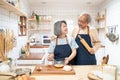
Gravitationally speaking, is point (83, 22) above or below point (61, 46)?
above

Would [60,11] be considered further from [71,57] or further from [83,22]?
[71,57]

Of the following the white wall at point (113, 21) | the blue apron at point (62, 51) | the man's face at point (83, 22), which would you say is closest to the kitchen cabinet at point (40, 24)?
the white wall at point (113, 21)

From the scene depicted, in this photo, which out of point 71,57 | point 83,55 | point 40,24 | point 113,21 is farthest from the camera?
point 40,24

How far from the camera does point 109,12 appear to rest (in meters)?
4.56

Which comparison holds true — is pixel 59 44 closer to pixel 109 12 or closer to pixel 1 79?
pixel 1 79

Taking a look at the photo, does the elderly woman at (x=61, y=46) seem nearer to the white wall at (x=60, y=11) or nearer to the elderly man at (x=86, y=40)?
the elderly man at (x=86, y=40)

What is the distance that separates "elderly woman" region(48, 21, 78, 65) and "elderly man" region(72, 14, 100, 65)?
156 millimetres

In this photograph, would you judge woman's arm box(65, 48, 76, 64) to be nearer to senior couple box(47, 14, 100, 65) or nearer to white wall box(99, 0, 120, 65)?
senior couple box(47, 14, 100, 65)

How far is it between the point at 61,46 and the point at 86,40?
0.38m

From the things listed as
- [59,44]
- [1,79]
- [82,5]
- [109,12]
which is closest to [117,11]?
[109,12]

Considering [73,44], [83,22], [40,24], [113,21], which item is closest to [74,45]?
[73,44]

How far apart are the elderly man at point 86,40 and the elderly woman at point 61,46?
0.51 feet

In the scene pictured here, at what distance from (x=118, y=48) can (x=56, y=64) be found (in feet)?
7.97

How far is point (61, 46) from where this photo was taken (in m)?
2.14
